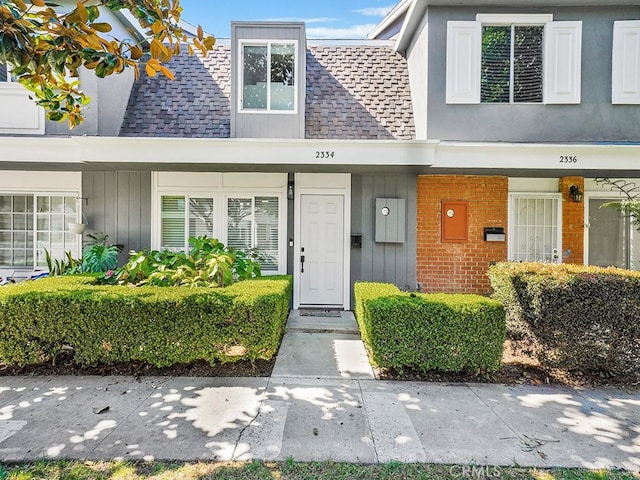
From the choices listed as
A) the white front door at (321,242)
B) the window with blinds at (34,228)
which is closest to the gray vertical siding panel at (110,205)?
the window with blinds at (34,228)

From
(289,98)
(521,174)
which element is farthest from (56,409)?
(521,174)

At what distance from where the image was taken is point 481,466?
2.86m

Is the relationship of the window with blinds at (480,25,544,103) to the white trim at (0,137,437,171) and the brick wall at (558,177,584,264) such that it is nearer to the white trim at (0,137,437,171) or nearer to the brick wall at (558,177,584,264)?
the brick wall at (558,177,584,264)

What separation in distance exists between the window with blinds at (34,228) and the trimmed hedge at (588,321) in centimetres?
886

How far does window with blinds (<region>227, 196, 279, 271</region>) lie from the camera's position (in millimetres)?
7504

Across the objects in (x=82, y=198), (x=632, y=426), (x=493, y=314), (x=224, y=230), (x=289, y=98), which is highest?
(x=289, y=98)

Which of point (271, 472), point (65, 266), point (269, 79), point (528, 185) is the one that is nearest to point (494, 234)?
point (528, 185)

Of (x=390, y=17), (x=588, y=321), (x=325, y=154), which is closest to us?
(x=588, y=321)

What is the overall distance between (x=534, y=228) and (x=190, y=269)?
7.14 meters

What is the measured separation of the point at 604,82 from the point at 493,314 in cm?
595

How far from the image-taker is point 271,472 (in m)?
2.76

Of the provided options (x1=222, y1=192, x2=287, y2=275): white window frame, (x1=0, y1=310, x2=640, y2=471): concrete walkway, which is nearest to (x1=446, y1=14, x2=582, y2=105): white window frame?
(x1=222, y1=192, x2=287, y2=275): white window frame

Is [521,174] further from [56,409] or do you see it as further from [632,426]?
[56,409]

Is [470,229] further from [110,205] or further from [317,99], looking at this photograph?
[110,205]
